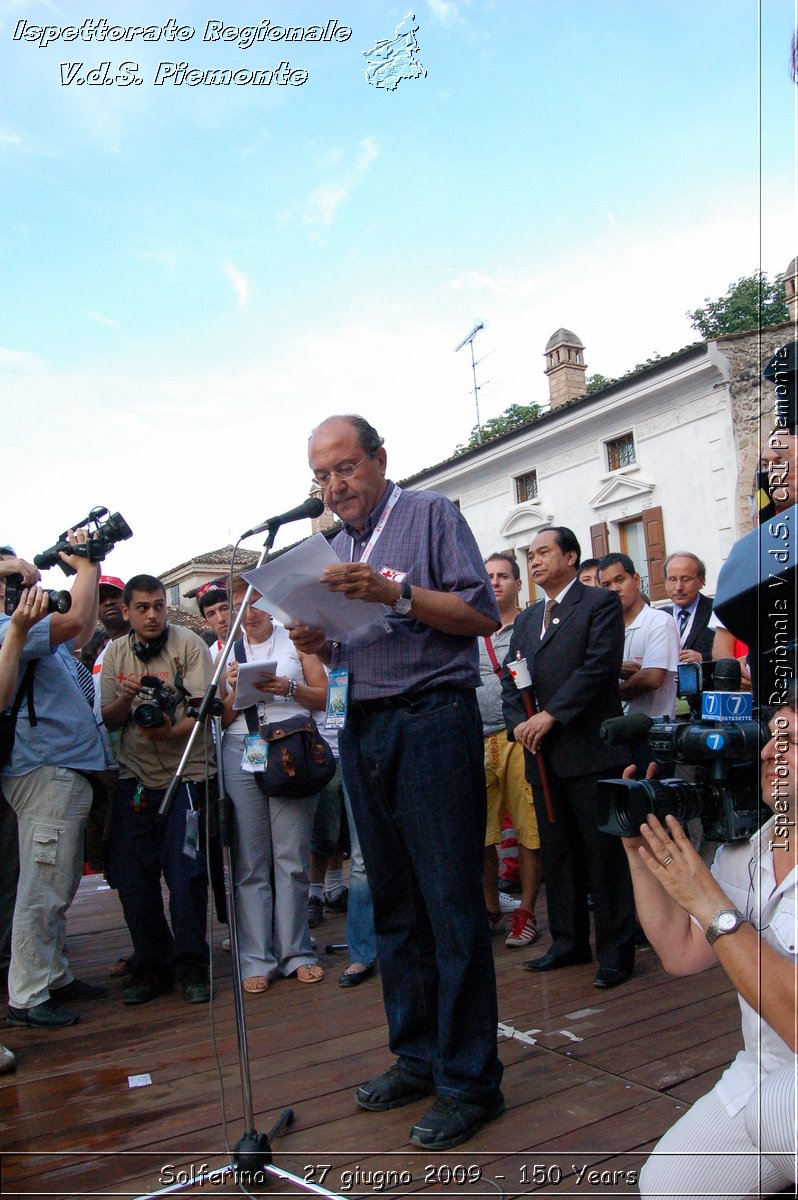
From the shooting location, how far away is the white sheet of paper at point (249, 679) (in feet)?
11.0

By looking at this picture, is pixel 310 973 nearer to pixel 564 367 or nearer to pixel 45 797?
pixel 45 797

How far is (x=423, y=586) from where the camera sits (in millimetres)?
2646

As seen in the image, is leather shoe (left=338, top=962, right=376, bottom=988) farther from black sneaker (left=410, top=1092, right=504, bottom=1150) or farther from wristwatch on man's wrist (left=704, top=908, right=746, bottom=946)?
wristwatch on man's wrist (left=704, top=908, right=746, bottom=946)

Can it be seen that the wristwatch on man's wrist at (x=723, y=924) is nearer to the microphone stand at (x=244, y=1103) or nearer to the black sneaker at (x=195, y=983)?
the microphone stand at (x=244, y=1103)

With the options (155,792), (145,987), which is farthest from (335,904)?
(155,792)

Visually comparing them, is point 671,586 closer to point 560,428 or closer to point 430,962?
point 430,962

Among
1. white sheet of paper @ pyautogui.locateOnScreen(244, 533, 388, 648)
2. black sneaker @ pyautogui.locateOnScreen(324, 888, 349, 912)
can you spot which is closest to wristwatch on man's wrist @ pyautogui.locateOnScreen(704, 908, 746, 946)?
white sheet of paper @ pyautogui.locateOnScreen(244, 533, 388, 648)

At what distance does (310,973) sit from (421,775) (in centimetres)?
196

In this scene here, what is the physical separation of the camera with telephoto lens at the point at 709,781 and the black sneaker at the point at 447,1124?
109 cm

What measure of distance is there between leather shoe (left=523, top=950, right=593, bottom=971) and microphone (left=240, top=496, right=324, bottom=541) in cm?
241

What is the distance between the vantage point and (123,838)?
4.14 m

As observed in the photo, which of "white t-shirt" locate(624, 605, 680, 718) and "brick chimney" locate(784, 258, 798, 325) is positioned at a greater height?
"brick chimney" locate(784, 258, 798, 325)

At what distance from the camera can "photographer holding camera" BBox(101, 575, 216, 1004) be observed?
13.3ft

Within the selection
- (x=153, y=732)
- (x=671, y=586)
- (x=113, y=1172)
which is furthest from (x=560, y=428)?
(x=113, y=1172)
